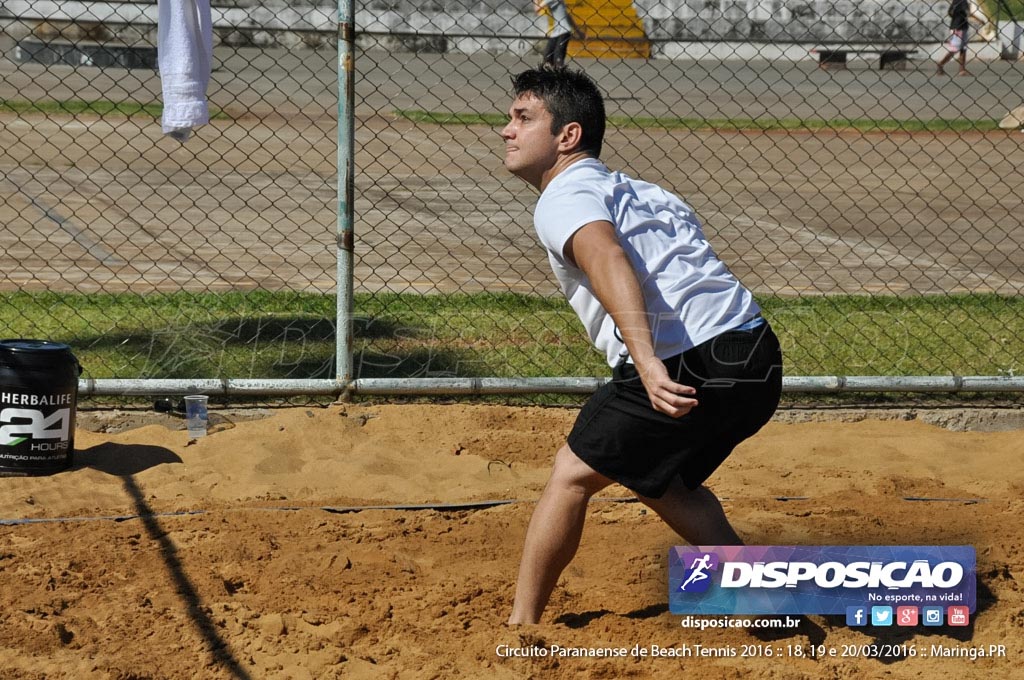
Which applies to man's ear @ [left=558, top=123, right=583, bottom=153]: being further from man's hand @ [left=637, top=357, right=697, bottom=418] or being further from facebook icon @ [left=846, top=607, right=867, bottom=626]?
facebook icon @ [left=846, top=607, right=867, bottom=626]

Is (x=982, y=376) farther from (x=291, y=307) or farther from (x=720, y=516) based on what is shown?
(x=291, y=307)

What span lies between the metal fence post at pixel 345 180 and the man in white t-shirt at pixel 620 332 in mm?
2270

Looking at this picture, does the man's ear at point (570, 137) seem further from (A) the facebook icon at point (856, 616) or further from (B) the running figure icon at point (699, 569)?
(A) the facebook icon at point (856, 616)

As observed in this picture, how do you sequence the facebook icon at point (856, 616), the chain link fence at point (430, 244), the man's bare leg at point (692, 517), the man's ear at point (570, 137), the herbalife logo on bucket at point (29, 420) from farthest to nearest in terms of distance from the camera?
the chain link fence at point (430, 244), the herbalife logo on bucket at point (29, 420), the facebook icon at point (856, 616), the man's bare leg at point (692, 517), the man's ear at point (570, 137)

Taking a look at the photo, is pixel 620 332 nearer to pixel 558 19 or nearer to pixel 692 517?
pixel 692 517

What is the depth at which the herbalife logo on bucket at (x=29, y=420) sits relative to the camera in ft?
17.5

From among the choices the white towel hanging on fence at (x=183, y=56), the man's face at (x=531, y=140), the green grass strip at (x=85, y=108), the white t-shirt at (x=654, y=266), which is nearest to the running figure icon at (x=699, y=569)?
the white t-shirt at (x=654, y=266)

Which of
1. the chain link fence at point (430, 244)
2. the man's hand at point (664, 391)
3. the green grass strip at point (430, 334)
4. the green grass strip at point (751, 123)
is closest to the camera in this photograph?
the man's hand at point (664, 391)

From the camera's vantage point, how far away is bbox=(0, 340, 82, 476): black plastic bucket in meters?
5.33

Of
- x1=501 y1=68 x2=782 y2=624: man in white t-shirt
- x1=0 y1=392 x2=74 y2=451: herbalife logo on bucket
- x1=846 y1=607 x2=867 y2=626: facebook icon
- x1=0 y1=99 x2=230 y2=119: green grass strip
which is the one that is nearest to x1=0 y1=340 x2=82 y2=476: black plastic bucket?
x1=0 y1=392 x2=74 y2=451: herbalife logo on bucket

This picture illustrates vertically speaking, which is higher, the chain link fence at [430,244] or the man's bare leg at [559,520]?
the man's bare leg at [559,520]

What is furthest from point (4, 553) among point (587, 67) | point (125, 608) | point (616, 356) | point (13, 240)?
point (587, 67)

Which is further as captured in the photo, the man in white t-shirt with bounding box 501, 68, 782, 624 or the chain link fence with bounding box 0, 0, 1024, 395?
the chain link fence with bounding box 0, 0, 1024, 395

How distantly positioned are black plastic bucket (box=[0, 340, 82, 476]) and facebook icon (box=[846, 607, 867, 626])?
130 inches
